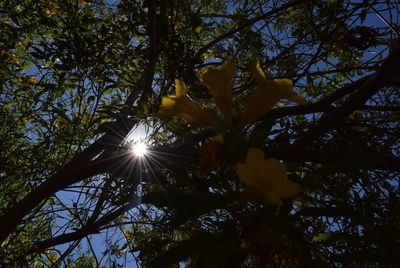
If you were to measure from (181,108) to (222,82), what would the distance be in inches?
5.9

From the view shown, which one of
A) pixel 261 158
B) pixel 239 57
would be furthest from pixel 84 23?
pixel 261 158

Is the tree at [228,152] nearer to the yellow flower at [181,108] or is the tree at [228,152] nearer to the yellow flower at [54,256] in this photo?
the yellow flower at [181,108]

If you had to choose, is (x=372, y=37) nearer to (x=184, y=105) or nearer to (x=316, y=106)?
(x=316, y=106)

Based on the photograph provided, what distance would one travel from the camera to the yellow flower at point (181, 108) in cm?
88

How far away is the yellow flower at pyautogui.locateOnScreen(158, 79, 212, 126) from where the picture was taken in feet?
2.89

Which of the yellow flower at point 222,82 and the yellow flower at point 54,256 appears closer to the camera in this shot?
the yellow flower at point 222,82

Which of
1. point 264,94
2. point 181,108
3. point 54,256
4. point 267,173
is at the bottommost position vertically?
point 267,173

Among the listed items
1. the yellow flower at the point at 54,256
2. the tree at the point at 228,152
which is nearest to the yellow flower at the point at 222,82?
the tree at the point at 228,152

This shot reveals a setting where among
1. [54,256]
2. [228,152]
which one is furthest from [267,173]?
[54,256]

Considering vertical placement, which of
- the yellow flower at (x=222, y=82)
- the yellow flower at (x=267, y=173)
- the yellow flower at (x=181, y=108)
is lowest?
the yellow flower at (x=267, y=173)

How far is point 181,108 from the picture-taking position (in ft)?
2.93

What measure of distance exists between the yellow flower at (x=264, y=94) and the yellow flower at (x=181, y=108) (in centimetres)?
12

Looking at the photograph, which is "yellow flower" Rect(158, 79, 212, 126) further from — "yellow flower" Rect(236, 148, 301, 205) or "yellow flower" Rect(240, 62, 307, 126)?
"yellow flower" Rect(236, 148, 301, 205)

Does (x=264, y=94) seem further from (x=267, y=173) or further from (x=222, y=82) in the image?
(x=267, y=173)
